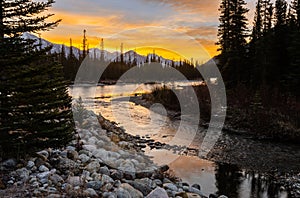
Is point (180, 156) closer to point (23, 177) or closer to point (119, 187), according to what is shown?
point (119, 187)

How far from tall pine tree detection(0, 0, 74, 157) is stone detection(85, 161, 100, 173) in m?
0.98

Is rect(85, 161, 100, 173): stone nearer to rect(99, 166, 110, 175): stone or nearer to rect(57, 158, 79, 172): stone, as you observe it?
rect(99, 166, 110, 175): stone

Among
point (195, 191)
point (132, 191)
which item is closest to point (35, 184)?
point (132, 191)

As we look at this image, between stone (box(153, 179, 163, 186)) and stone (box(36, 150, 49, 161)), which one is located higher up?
stone (box(36, 150, 49, 161))

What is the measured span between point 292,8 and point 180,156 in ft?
78.8

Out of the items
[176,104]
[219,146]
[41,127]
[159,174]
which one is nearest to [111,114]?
[176,104]

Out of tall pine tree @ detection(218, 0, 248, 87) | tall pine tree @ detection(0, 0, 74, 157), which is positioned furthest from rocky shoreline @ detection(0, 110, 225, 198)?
tall pine tree @ detection(218, 0, 248, 87)

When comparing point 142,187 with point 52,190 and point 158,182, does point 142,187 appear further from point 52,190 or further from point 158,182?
point 52,190

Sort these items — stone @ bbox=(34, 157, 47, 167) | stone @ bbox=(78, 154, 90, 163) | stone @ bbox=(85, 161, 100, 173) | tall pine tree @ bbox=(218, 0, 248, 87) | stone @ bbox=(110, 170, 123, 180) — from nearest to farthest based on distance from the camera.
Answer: stone @ bbox=(34, 157, 47, 167), stone @ bbox=(85, 161, 100, 173), stone @ bbox=(110, 170, 123, 180), stone @ bbox=(78, 154, 90, 163), tall pine tree @ bbox=(218, 0, 248, 87)

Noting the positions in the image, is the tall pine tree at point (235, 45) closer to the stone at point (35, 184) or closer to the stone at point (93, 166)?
the stone at point (93, 166)

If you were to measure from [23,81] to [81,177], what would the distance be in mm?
2198

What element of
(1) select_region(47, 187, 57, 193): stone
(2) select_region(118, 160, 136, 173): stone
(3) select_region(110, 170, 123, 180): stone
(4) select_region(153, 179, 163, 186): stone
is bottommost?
(4) select_region(153, 179, 163, 186): stone

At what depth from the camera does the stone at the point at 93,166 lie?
6.55 meters

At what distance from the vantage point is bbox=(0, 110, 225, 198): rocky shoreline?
16.5 feet
